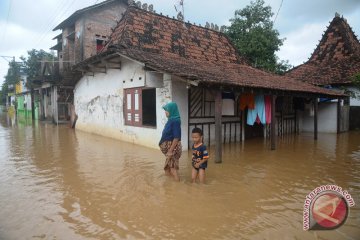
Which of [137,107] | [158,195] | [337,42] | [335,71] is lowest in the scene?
[158,195]

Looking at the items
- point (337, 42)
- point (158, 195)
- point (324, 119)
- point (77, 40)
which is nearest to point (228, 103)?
point (158, 195)

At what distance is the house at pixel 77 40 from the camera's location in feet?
60.6

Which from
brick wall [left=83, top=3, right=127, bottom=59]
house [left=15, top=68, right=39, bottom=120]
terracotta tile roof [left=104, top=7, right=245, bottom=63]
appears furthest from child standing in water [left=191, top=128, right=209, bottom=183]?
house [left=15, top=68, right=39, bottom=120]

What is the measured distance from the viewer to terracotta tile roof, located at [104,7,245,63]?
459 inches

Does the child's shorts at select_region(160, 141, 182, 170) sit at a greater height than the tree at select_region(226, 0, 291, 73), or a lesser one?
lesser

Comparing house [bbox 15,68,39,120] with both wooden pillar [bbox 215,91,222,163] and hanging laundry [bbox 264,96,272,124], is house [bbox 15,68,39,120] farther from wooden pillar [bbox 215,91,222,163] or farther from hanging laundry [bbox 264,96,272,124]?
wooden pillar [bbox 215,91,222,163]

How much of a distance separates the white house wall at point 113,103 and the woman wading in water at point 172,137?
10.9ft

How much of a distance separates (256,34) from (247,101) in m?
9.97

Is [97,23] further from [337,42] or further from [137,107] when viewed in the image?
[337,42]

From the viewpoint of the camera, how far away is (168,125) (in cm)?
570

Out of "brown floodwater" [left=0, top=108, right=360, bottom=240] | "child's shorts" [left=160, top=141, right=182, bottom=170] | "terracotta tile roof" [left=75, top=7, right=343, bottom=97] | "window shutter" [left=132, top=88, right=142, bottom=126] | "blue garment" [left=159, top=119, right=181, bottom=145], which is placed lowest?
"brown floodwater" [left=0, top=108, right=360, bottom=240]

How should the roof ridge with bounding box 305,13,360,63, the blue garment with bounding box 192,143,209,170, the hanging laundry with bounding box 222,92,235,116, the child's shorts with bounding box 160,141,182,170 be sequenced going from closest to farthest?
the blue garment with bounding box 192,143,209,170
the child's shorts with bounding box 160,141,182,170
the hanging laundry with bounding box 222,92,235,116
the roof ridge with bounding box 305,13,360,63

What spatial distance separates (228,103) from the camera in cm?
1040

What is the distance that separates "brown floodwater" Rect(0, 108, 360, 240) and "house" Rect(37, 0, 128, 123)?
11.2m
